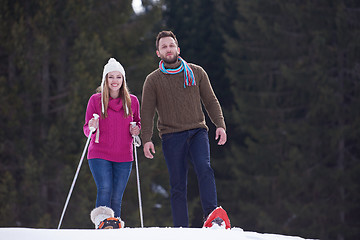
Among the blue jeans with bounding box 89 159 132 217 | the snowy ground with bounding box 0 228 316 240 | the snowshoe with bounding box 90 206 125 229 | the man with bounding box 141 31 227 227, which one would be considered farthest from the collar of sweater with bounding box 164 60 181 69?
the snowy ground with bounding box 0 228 316 240

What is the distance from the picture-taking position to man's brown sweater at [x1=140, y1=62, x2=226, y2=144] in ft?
17.6

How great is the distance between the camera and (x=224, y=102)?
24.4m

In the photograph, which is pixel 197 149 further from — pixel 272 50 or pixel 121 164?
pixel 272 50

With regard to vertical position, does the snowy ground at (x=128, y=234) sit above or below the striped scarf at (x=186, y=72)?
below

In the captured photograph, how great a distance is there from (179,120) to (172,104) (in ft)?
0.50

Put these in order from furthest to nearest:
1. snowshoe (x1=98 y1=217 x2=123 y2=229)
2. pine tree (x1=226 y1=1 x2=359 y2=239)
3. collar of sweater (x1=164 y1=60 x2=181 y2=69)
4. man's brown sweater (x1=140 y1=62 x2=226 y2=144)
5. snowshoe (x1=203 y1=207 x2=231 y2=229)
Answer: pine tree (x1=226 y1=1 x2=359 y2=239)
collar of sweater (x1=164 y1=60 x2=181 y2=69)
man's brown sweater (x1=140 y1=62 x2=226 y2=144)
snowshoe (x1=98 y1=217 x2=123 y2=229)
snowshoe (x1=203 y1=207 x2=231 y2=229)

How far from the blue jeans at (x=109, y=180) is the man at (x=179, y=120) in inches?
11.1

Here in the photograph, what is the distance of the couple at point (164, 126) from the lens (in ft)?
17.5

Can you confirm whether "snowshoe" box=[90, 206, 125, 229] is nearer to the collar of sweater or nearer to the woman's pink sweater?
the woman's pink sweater

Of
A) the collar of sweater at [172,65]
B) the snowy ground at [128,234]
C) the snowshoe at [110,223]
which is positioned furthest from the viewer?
the collar of sweater at [172,65]

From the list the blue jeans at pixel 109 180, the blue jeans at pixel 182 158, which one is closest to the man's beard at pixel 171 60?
the blue jeans at pixel 182 158

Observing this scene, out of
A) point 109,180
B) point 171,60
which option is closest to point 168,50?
point 171,60

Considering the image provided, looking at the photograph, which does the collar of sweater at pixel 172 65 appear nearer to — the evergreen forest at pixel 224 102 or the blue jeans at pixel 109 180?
the blue jeans at pixel 109 180

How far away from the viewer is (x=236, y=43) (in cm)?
2316
